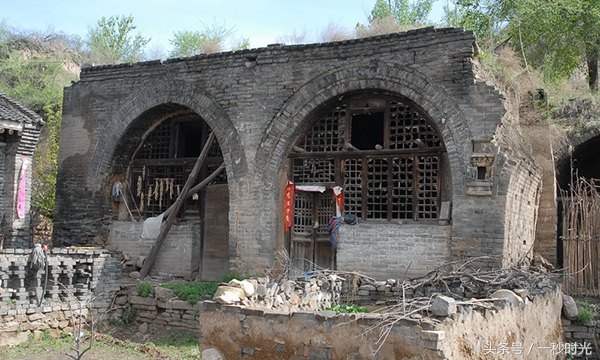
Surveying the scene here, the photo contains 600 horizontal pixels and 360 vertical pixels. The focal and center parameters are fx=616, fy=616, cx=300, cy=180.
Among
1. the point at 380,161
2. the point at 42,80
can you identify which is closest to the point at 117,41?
the point at 42,80

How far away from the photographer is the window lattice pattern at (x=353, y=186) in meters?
12.7

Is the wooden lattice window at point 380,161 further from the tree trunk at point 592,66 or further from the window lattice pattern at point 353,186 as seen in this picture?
the tree trunk at point 592,66

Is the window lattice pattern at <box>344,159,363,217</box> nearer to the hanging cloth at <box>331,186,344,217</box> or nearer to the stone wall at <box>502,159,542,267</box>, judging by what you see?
the hanging cloth at <box>331,186,344,217</box>

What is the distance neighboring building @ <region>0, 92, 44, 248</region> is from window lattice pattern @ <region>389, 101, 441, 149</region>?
8151mm

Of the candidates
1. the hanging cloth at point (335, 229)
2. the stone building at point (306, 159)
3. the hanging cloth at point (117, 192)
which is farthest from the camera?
the hanging cloth at point (117, 192)

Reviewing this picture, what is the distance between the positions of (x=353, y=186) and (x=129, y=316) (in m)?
5.14

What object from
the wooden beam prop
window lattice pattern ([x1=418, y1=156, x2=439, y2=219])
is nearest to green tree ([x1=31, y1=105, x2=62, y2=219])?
the wooden beam prop

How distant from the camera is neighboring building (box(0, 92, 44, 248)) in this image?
14.0 meters

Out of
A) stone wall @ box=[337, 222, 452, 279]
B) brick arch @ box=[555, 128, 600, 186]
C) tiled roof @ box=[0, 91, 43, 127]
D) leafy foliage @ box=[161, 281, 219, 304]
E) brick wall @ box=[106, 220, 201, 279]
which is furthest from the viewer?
brick wall @ box=[106, 220, 201, 279]

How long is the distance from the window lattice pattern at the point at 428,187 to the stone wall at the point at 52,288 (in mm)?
6075

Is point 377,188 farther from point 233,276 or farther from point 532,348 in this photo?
point 532,348

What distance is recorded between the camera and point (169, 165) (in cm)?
1517

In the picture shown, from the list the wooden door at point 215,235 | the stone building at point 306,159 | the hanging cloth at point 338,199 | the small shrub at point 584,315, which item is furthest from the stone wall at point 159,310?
the small shrub at point 584,315

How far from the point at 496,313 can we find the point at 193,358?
4665 mm
